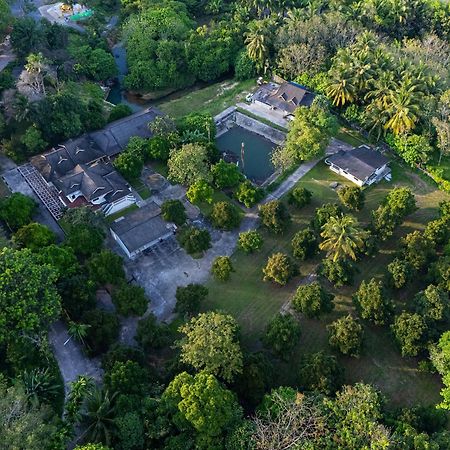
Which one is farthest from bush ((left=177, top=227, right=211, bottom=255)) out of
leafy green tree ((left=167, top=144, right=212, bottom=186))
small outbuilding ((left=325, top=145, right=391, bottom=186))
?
small outbuilding ((left=325, top=145, right=391, bottom=186))

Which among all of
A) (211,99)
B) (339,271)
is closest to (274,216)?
(339,271)

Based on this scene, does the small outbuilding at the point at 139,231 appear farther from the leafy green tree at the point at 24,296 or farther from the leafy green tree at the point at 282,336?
the leafy green tree at the point at 282,336

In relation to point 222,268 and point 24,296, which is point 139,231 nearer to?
point 222,268

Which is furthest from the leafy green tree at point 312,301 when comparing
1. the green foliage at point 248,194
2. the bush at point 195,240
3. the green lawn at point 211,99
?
the green lawn at point 211,99

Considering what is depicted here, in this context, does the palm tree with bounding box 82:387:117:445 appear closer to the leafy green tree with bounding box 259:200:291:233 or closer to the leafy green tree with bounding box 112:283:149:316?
the leafy green tree with bounding box 112:283:149:316

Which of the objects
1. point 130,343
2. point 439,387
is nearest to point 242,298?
point 130,343

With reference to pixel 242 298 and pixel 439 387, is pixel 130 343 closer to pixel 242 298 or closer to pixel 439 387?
pixel 242 298
